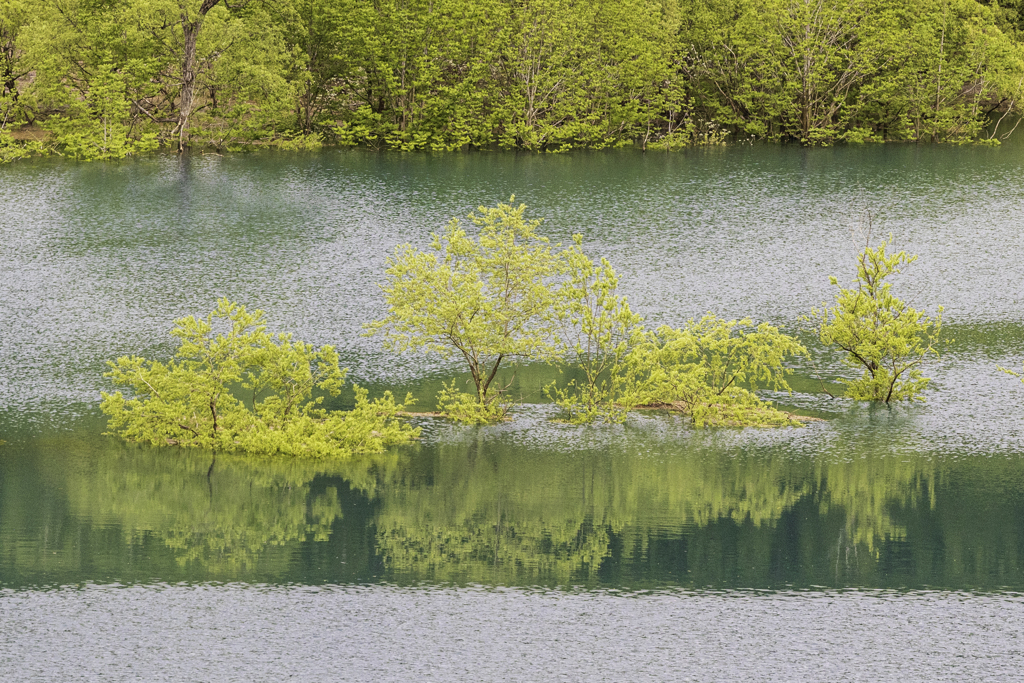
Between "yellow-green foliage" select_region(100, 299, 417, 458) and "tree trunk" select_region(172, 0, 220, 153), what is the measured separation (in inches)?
1537

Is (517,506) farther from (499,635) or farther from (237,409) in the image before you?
(237,409)

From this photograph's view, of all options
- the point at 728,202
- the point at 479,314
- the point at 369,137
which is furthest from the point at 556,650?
the point at 369,137

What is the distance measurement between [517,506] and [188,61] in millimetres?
46609

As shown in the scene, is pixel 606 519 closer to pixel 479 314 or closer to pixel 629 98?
pixel 479 314

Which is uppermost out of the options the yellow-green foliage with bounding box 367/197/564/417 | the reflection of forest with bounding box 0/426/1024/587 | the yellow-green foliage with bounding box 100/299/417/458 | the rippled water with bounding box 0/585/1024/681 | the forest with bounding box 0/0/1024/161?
the forest with bounding box 0/0/1024/161

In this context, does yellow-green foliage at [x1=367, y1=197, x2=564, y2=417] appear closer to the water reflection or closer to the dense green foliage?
the dense green foliage

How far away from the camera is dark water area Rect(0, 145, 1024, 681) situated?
20.6 metres

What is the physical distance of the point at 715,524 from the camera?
2598 centimetres

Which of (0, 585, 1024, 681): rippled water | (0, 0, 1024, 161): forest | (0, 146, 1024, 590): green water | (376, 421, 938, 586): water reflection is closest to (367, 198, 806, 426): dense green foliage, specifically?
(0, 146, 1024, 590): green water

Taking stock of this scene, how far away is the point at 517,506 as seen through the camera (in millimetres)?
27312

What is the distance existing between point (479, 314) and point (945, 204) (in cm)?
2935

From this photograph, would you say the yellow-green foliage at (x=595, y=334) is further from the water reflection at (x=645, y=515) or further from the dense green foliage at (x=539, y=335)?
the water reflection at (x=645, y=515)

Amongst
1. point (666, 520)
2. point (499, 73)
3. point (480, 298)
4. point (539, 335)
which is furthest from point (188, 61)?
point (666, 520)

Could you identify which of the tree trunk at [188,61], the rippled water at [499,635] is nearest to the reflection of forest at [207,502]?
the rippled water at [499,635]
